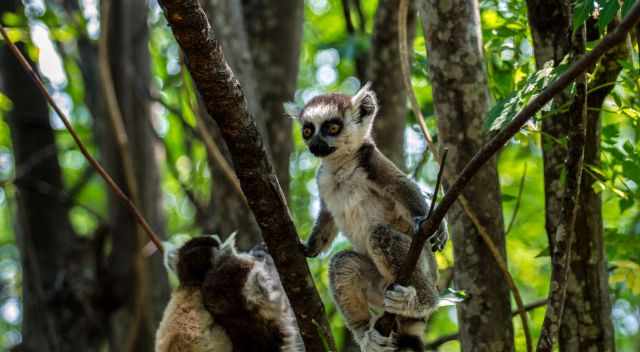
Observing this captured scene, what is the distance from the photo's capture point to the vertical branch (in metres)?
3.65

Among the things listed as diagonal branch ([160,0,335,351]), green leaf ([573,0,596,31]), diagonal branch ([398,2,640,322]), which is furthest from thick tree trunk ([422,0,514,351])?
green leaf ([573,0,596,31])

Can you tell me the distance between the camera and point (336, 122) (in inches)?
217

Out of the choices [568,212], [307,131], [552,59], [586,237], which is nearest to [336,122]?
[307,131]

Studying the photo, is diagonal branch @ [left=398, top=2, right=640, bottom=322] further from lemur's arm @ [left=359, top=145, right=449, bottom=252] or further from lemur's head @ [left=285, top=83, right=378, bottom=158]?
lemur's head @ [left=285, top=83, right=378, bottom=158]

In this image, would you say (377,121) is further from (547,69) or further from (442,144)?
(547,69)

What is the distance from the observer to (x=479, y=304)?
15.7 ft

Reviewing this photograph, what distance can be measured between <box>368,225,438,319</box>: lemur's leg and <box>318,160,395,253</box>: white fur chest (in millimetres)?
160

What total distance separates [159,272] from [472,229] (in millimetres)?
4847

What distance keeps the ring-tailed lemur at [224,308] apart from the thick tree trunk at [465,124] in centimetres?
129

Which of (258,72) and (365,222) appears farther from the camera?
(258,72)

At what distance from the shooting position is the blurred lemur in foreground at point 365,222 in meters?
4.68

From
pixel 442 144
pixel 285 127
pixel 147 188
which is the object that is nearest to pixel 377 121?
pixel 285 127

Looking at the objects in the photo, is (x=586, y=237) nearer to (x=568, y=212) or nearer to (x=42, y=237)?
(x=568, y=212)

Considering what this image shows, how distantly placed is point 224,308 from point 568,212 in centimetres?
248
